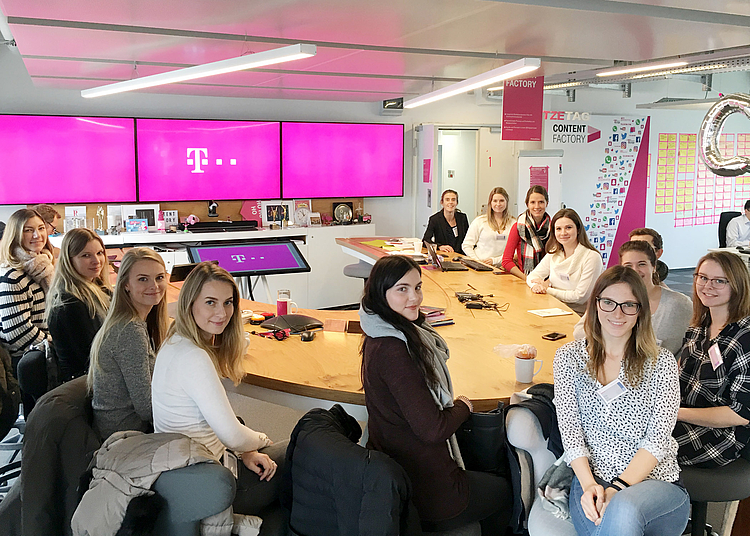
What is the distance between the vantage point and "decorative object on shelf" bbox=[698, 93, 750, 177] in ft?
19.5

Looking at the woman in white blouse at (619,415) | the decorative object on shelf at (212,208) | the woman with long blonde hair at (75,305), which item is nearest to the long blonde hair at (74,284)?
the woman with long blonde hair at (75,305)

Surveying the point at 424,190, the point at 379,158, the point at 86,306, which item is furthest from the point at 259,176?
the point at 86,306

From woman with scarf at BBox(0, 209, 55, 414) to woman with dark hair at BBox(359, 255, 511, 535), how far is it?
2.48m

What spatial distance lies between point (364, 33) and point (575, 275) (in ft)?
7.49

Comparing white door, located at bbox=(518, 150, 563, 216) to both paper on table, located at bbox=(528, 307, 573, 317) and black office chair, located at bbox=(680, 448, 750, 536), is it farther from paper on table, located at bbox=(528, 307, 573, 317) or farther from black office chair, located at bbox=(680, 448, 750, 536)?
black office chair, located at bbox=(680, 448, 750, 536)

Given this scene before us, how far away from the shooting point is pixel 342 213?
9602mm

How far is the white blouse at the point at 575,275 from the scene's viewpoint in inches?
195

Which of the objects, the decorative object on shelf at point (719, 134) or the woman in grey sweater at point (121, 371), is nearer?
the woman in grey sweater at point (121, 371)

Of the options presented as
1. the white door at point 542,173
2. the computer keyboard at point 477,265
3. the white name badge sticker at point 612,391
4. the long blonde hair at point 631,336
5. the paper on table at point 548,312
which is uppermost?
the white door at point 542,173

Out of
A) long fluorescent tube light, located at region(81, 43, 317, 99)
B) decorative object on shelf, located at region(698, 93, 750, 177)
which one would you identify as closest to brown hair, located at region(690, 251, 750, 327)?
long fluorescent tube light, located at region(81, 43, 317, 99)

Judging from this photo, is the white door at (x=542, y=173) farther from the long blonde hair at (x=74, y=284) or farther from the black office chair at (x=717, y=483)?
the black office chair at (x=717, y=483)

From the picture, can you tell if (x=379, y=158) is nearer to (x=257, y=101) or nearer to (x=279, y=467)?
(x=257, y=101)

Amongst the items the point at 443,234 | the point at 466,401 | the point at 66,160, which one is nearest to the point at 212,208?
the point at 66,160

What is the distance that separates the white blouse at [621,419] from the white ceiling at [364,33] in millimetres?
2290
